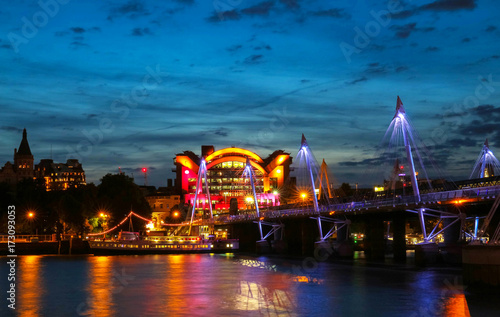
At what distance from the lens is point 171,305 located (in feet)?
161

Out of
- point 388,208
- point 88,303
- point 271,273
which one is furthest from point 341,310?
point 388,208

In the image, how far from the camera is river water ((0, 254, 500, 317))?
46031mm

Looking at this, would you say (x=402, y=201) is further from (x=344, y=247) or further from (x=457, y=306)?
(x=457, y=306)

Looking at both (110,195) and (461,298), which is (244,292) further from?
(110,195)

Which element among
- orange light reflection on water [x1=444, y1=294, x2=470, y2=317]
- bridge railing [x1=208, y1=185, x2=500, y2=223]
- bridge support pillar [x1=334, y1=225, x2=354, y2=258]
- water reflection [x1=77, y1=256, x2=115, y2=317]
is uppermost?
bridge railing [x1=208, y1=185, x2=500, y2=223]

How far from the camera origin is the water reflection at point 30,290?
48250 mm

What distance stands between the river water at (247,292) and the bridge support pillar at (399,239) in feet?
33.2

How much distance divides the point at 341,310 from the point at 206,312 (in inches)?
352

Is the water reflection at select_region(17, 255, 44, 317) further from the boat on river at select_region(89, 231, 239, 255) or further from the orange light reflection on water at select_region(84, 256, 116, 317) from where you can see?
the boat on river at select_region(89, 231, 239, 255)

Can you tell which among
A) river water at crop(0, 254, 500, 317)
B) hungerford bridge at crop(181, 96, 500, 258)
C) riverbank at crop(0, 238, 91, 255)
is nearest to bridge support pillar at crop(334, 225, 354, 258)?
hungerford bridge at crop(181, 96, 500, 258)
